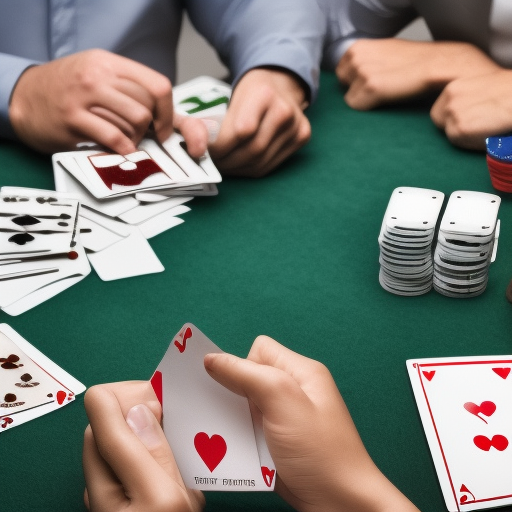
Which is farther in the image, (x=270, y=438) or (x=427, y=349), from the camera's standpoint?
(x=427, y=349)

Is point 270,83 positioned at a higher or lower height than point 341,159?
higher

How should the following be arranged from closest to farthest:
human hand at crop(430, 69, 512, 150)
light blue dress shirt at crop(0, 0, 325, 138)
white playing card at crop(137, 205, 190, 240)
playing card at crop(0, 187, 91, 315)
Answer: playing card at crop(0, 187, 91, 315) → white playing card at crop(137, 205, 190, 240) → human hand at crop(430, 69, 512, 150) → light blue dress shirt at crop(0, 0, 325, 138)

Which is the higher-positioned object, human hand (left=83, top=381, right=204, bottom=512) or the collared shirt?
the collared shirt

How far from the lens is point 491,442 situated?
4.15 ft

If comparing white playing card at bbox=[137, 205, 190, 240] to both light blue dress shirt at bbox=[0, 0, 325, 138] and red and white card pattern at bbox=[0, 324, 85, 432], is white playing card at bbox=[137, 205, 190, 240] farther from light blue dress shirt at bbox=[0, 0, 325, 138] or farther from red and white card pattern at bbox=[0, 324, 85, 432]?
light blue dress shirt at bbox=[0, 0, 325, 138]

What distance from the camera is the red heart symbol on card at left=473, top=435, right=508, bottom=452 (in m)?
1.26

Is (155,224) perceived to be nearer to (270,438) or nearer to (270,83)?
(270,83)

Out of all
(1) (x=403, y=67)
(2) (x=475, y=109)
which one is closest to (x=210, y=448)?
(2) (x=475, y=109)

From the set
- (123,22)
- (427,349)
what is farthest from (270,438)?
(123,22)

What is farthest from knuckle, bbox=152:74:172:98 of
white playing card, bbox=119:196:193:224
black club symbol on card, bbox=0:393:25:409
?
black club symbol on card, bbox=0:393:25:409

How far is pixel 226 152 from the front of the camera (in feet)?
6.56

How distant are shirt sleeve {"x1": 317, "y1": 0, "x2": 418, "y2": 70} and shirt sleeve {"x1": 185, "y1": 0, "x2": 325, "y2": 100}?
116 millimetres

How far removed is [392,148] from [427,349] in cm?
90

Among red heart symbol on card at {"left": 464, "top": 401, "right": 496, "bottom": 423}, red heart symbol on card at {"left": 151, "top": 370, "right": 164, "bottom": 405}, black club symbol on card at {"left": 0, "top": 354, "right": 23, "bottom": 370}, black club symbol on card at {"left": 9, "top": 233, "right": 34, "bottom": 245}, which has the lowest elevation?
black club symbol on card at {"left": 0, "top": 354, "right": 23, "bottom": 370}
